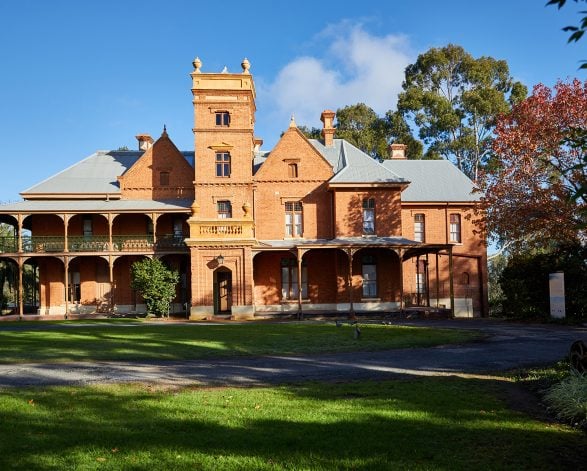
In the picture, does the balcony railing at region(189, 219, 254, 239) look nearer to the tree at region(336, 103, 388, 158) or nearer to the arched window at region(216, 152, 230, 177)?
the arched window at region(216, 152, 230, 177)

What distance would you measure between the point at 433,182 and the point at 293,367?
24838mm

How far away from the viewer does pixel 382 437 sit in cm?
617

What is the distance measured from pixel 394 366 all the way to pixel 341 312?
1757cm

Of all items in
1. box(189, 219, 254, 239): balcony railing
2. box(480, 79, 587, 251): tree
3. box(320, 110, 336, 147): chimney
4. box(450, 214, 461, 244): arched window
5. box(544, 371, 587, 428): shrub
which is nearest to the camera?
box(544, 371, 587, 428): shrub

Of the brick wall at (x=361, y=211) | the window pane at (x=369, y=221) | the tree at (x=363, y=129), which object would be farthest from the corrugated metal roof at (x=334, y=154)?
the tree at (x=363, y=129)

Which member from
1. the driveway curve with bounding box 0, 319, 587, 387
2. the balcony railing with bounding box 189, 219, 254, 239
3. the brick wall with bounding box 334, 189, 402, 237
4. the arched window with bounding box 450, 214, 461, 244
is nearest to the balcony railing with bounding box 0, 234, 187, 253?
the balcony railing with bounding box 189, 219, 254, 239

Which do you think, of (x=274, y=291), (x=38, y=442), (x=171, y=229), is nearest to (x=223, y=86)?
(x=171, y=229)

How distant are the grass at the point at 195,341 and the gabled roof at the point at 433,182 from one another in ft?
47.3

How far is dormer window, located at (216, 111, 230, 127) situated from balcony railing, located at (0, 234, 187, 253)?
669 cm

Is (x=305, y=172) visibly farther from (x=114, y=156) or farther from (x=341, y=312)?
(x=114, y=156)

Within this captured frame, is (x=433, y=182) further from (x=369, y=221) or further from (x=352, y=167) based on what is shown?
(x=369, y=221)

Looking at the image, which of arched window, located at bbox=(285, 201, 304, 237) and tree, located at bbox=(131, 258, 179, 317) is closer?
tree, located at bbox=(131, 258, 179, 317)

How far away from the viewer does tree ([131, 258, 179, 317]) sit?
91.2ft

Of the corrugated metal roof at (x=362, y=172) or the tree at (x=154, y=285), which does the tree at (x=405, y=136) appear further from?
the tree at (x=154, y=285)
